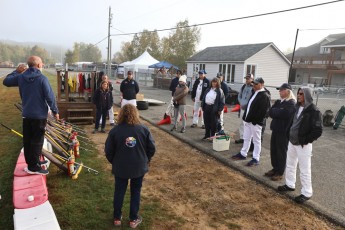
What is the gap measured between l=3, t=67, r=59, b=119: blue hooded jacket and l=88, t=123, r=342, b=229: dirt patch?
7.58 feet

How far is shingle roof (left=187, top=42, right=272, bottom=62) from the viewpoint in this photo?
21811mm

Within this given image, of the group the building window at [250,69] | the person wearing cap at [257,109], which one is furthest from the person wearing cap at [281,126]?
the building window at [250,69]

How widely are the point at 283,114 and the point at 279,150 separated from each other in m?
0.79

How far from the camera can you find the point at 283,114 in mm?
5352

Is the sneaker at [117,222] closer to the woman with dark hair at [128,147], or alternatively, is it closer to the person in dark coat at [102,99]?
the woman with dark hair at [128,147]

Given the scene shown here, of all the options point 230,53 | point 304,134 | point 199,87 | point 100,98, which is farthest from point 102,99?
point 230,53

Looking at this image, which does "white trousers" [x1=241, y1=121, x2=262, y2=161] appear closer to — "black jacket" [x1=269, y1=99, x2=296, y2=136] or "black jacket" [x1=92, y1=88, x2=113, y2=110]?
"black jacket" [x1=269, y1=99, x2=296, y2=136]

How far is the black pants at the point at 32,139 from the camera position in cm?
450

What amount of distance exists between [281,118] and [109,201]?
357cm

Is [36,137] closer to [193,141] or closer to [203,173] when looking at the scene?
[203,173]

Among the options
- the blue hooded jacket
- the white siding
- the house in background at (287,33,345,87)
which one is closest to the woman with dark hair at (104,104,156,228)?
the blue hooded jacket

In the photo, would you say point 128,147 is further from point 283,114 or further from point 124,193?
point 283,114

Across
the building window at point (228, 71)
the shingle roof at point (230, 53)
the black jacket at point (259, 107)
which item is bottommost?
the black jacket at point (259, 107)

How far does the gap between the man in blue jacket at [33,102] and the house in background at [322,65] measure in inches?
1295
